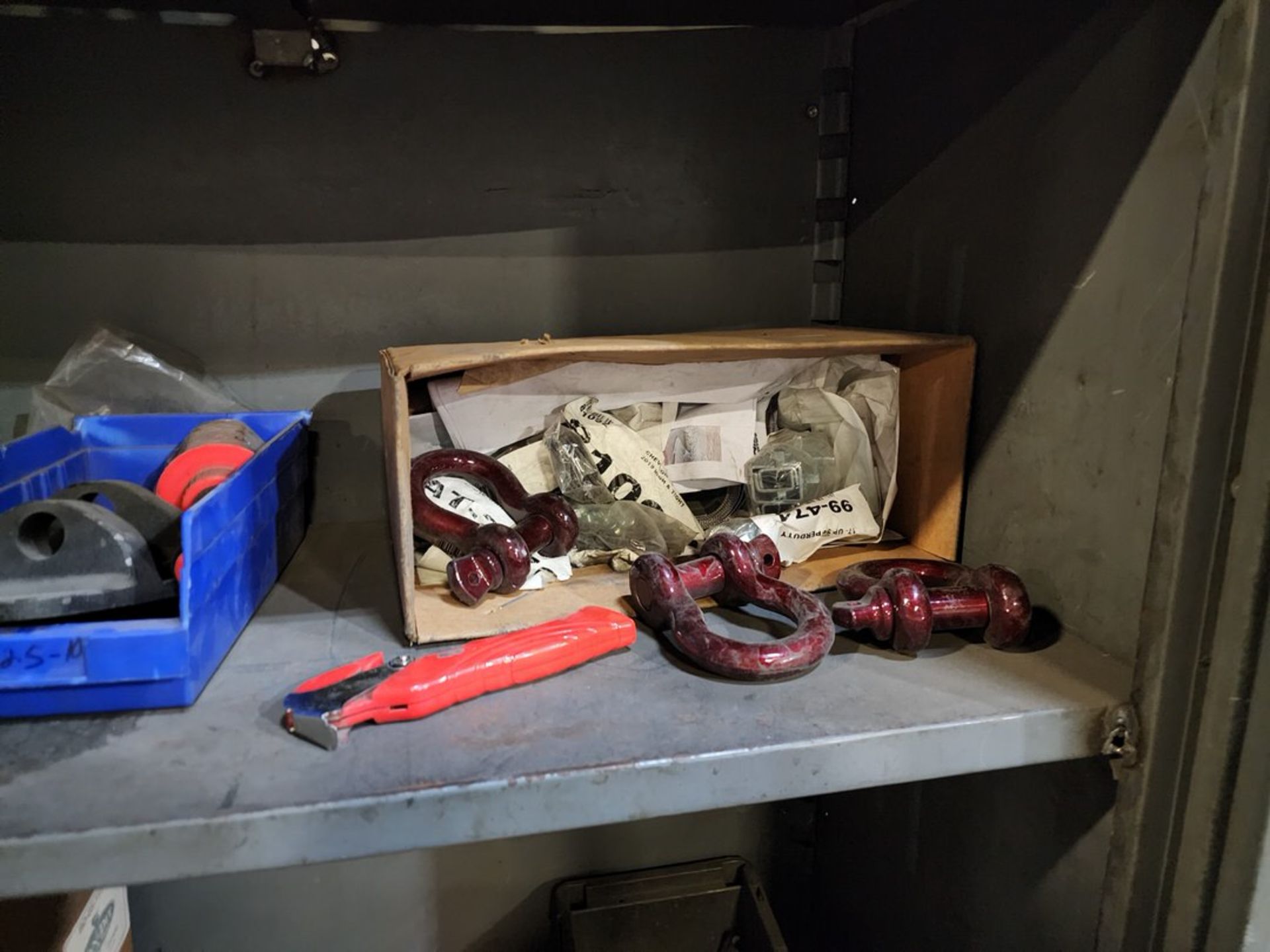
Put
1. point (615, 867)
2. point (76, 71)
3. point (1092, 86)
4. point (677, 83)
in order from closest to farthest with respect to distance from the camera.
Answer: point (1092, 86)
point (76, 71)
point (677, 83)
point (615, 867)

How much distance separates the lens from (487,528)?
2.19ft

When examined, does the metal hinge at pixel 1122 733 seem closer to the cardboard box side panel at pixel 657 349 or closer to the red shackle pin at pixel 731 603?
the red shackle pin at pixel 731 603

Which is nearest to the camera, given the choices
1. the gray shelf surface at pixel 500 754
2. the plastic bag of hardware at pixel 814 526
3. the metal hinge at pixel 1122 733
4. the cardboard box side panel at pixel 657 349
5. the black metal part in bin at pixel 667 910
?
the gray shelf surface at pixel 500 754

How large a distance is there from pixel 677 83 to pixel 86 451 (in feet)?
2.32

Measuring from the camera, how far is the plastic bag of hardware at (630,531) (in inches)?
30.3

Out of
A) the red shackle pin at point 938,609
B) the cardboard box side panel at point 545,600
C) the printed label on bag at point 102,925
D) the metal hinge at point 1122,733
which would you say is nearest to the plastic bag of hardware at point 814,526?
the cardboard box side panel at point 545,600

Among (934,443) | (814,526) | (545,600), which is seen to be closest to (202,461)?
(545,600)

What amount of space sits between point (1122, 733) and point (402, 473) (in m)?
0.51

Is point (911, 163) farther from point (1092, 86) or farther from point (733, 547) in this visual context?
point (733, 547)

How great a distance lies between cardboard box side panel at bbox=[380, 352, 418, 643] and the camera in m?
0.57

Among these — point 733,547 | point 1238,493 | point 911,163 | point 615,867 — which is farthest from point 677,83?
point 615,867

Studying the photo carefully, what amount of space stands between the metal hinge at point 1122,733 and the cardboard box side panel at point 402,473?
1.53ft

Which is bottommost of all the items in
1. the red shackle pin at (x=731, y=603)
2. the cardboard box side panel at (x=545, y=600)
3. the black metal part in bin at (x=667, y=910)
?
the black metal part in bin at (x=667, y=910)

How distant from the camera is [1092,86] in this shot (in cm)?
57
